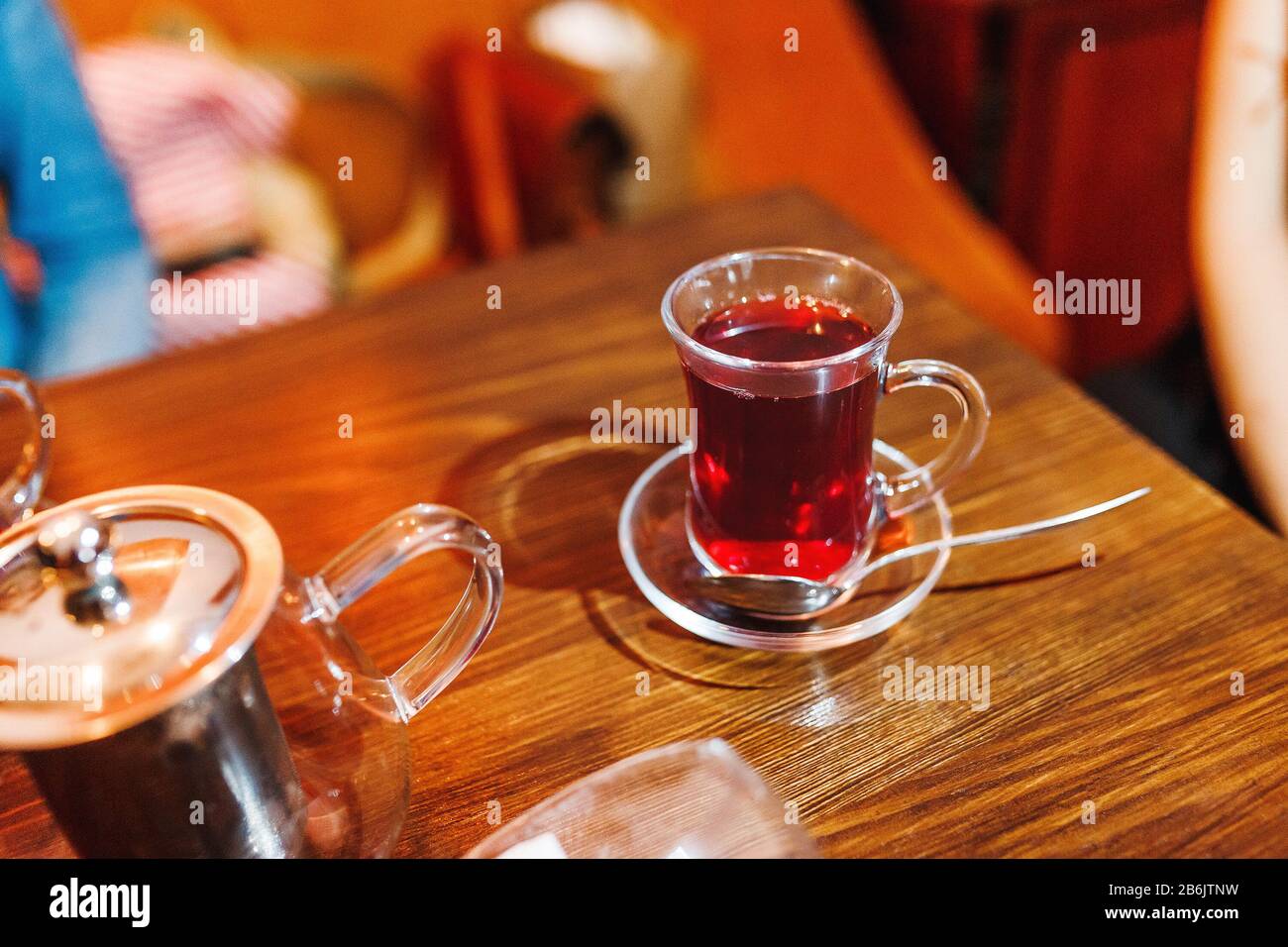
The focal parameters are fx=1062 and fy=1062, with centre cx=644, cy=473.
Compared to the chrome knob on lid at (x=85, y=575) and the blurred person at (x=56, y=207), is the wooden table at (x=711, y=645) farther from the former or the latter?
the blurred person at (x=56, y=207)

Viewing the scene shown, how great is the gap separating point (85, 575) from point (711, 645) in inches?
14.0

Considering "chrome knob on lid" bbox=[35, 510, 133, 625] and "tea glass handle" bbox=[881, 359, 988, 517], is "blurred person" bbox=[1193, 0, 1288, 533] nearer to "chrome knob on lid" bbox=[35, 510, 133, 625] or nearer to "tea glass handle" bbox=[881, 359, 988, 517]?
"tea glass handle" bbox=[881, 359, 988, 517]

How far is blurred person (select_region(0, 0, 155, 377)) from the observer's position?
151 cm

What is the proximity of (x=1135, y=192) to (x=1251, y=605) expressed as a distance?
6.06 feet

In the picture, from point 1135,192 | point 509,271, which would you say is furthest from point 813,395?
point 1135,192

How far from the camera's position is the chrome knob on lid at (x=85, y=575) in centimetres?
44

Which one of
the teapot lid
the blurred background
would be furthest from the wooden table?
the blurred background

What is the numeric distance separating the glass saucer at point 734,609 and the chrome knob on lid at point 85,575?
33 centimetres

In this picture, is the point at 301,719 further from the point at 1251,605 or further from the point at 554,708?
the point at 1251,605

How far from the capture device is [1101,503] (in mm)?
735

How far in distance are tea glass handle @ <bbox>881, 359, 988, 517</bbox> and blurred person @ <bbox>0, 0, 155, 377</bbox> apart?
1165 mm

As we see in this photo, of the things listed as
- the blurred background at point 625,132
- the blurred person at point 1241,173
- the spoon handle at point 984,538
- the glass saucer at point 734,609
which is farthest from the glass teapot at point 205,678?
the blurred background at point 625,132

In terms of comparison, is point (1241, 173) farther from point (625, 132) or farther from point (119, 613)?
point (625, 132)

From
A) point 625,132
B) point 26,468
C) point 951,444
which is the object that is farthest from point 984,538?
point 625,132
